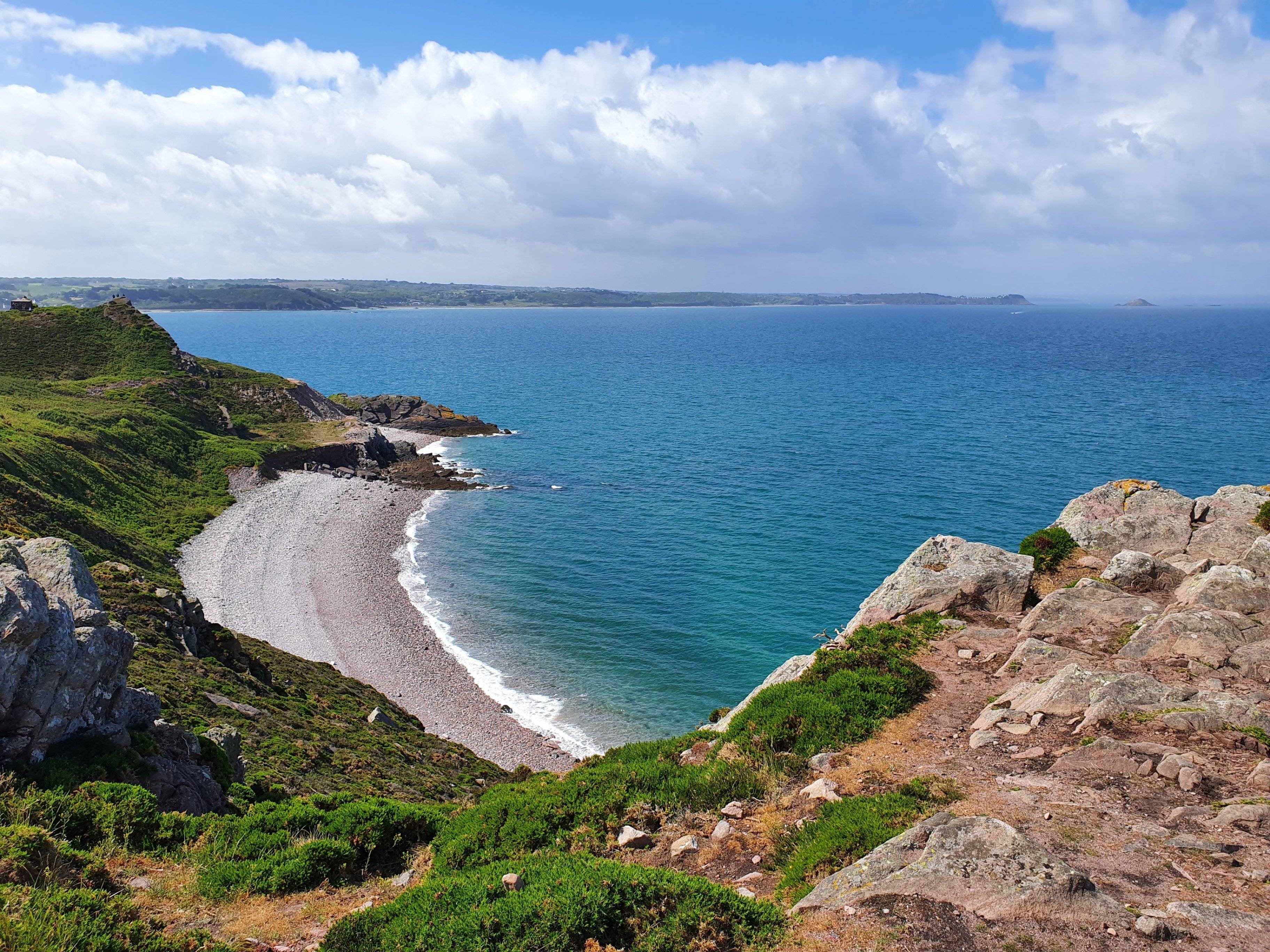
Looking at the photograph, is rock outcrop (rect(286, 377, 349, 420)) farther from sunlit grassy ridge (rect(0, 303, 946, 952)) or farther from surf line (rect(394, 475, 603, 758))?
sunlit grassy ridge (rect(0, 303, 946, 952))

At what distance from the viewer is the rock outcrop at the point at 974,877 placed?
9.17m

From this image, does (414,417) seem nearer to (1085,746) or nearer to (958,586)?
(958,586)

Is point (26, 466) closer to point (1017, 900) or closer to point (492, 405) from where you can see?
point (1017, 900)

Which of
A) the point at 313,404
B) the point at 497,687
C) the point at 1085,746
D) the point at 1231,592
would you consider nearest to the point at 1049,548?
the point at 1231,592

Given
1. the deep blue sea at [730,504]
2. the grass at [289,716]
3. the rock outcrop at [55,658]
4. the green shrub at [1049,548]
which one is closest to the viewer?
the rock outcrop at [55,658]

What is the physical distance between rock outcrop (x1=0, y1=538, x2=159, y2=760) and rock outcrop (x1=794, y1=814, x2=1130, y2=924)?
15391 mm

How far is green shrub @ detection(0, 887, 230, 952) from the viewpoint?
8.91 m

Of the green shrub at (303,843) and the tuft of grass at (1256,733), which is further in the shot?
the tuft of grass at (1256,733)

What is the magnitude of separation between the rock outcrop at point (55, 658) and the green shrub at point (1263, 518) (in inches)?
1311

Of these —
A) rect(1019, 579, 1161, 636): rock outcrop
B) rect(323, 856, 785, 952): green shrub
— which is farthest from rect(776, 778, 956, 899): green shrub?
rect(1019, 579, 1161, 636): rock outcrop

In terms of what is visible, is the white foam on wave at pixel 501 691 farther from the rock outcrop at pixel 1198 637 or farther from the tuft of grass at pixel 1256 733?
the tuft of grass at pixel 1256 733

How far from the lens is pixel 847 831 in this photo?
38.1 ft

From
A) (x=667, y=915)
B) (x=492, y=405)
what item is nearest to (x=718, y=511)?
(x=667, y=915)

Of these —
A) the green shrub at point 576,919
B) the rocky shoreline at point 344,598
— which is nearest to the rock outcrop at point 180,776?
the green shrub at point 576,919
